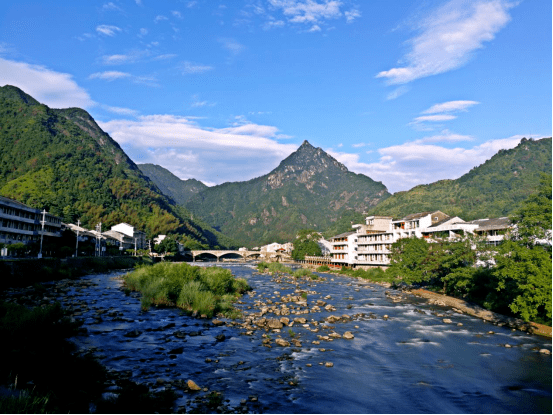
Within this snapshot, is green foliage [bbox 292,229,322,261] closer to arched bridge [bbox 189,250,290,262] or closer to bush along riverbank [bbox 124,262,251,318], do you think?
arched bridge [bbox 189,250,290,262]

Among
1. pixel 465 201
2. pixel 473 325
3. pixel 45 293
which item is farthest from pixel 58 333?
pixel 465 201

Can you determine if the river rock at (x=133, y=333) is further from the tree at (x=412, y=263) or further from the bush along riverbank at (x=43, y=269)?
the tree at (x=412, y=263)

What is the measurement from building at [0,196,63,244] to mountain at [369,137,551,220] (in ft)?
426

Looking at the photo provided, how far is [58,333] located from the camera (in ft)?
59.5

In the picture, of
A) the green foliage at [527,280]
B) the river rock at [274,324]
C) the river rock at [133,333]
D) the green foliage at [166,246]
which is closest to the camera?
the river rock at [133,333]

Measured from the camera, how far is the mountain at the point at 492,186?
5837 inches

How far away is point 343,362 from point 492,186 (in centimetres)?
17880

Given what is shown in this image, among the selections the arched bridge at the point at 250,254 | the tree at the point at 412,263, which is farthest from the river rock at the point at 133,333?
the arched bridge at the point at 250,254

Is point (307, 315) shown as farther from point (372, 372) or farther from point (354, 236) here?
point (354, 236)

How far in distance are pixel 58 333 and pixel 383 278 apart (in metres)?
65.3

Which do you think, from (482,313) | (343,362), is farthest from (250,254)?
(343,362)

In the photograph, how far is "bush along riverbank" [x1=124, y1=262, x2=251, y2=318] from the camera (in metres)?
33.4

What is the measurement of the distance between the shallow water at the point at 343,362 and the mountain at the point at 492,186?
408ft

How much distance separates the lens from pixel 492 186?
556 ft
